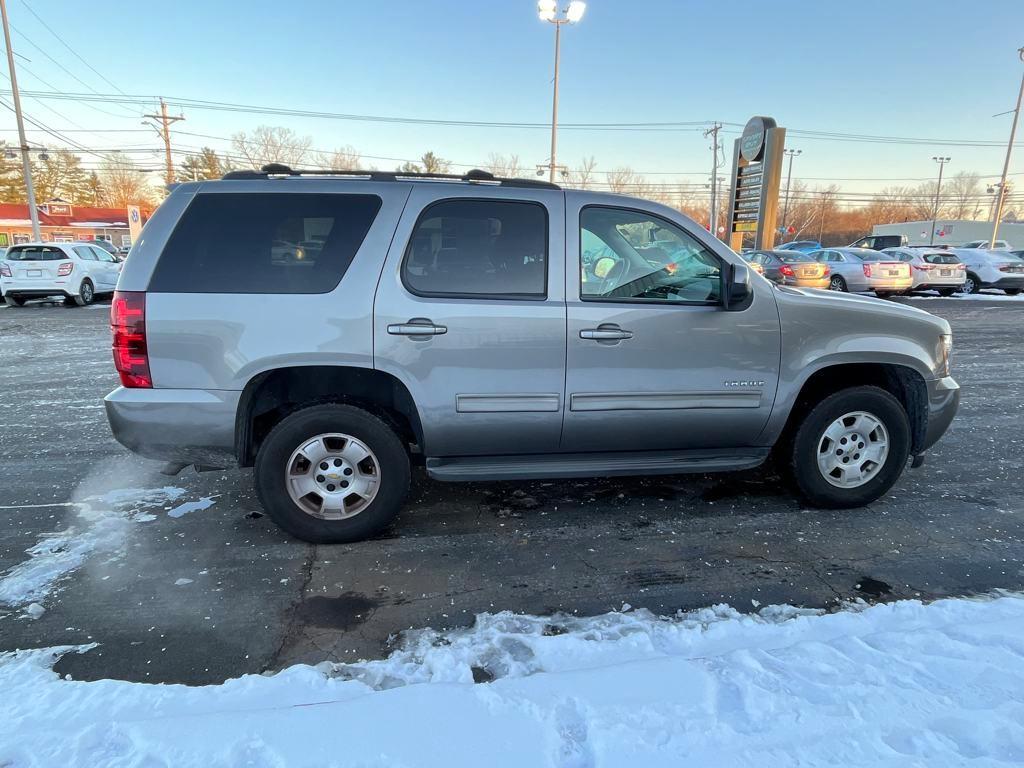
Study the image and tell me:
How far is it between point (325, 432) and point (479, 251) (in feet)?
4.31

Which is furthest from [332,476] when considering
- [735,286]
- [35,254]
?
[35,254]

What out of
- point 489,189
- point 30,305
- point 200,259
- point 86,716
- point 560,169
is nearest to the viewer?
point 86,716

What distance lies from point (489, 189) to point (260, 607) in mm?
2489

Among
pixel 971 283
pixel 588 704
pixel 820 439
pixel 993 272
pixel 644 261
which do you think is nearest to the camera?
pixel 588 704

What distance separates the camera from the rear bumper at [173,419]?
310cm

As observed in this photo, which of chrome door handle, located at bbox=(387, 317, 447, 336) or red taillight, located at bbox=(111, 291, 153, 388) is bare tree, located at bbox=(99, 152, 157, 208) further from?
chrome door handle, located at bbox=(387, 317, 447, 336)

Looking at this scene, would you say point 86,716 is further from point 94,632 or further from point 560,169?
point 560,169

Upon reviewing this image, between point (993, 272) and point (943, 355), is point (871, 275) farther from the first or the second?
point (943, 355)

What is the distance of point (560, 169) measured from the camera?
103 feet

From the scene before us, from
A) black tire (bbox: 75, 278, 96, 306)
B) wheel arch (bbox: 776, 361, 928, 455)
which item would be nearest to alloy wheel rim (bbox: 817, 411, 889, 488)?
wheel arch (bbox: 776, 361, 928, 455)

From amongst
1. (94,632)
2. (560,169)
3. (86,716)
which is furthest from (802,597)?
(560,169)

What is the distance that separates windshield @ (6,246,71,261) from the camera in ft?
48.9

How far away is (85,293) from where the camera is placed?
15.8 meters

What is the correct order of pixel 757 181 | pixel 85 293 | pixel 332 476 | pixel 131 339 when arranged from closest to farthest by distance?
1. pixel 131 339
2. pixel 332 476
3. pixel 85 293
4. pixel 757 181
